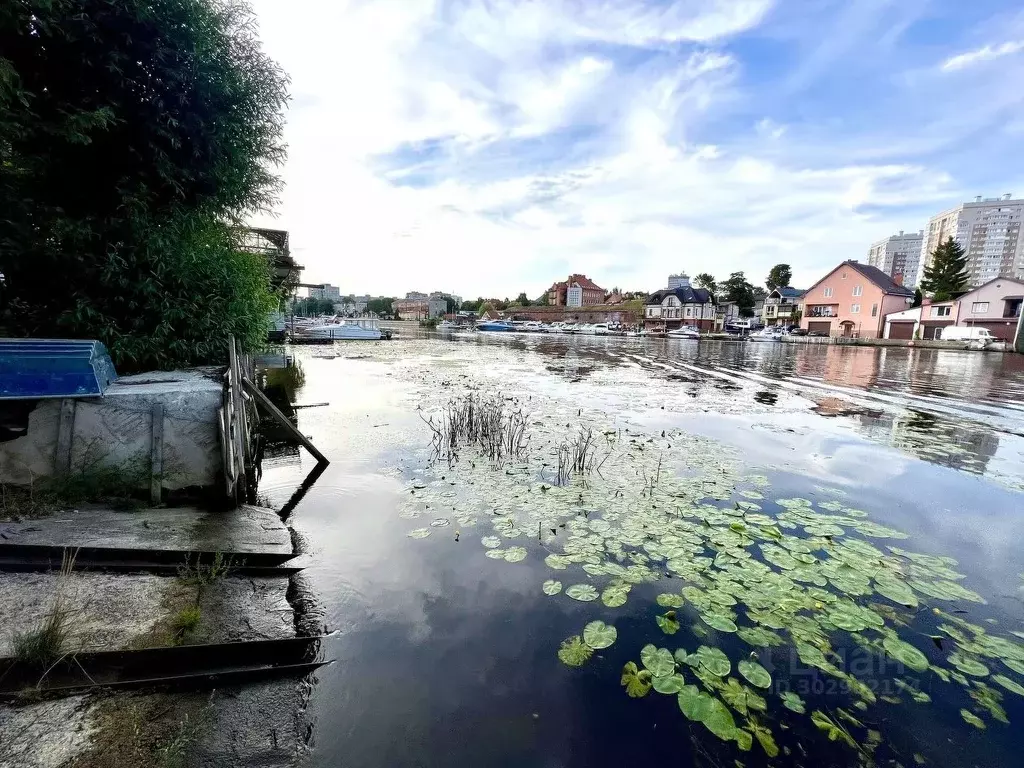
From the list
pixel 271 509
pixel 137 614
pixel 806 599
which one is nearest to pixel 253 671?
pixel 137 614

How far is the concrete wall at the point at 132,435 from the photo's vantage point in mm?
4547

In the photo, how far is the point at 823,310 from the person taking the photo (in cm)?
5662

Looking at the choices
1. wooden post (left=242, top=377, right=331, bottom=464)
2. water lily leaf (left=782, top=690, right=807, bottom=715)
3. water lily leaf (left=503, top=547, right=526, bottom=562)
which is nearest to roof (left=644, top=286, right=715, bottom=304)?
wooden post (left=242, top=377, right=331, bottom=464)

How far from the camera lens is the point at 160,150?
593 cm

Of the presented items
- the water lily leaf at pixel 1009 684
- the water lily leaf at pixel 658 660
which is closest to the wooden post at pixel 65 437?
the water lily leaf at pixel 658 660

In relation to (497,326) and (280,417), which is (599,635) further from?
(497,326)

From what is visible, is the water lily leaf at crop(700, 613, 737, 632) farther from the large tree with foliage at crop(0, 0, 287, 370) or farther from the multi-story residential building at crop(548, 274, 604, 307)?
the multi-story residential building at crop(548, 274, 604, 307)

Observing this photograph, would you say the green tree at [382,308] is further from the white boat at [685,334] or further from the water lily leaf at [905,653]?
the water lily leaf at [905,653]

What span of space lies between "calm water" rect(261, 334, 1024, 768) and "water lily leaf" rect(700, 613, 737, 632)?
0.09m

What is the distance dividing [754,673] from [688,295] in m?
75.0

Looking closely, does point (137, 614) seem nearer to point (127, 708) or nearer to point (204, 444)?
point (127, 708)

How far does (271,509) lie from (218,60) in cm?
627

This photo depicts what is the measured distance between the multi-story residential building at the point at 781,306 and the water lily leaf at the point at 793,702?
2965 inches

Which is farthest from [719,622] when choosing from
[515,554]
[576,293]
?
[576,293]
